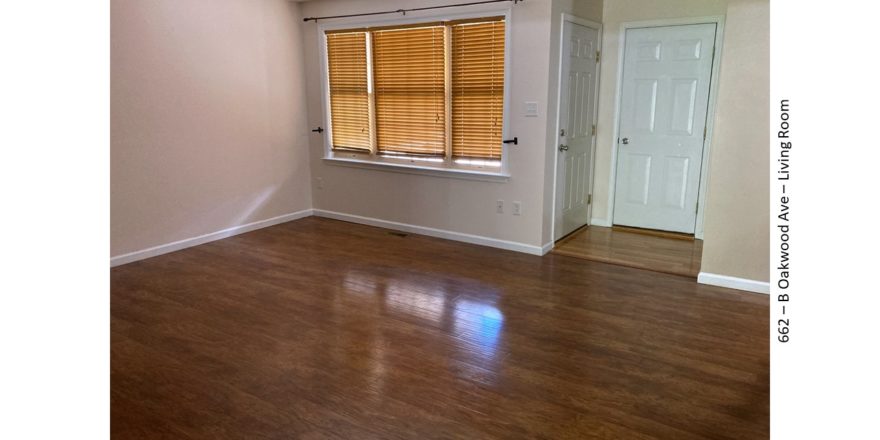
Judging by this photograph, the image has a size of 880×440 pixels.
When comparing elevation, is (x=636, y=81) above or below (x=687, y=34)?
below

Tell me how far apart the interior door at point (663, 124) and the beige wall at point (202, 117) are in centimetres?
348

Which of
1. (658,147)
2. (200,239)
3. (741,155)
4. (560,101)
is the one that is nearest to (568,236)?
(658,147)

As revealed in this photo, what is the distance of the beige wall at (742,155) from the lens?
11.6ft

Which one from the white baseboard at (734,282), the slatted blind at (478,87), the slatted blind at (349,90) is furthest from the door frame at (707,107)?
the slatted blind at (349,90)

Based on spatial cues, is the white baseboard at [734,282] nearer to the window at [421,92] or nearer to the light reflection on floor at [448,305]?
the light reflection on floor at [448,305]

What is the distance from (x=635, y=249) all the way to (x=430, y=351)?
2696mm

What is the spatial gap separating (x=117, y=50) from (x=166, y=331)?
237 cm

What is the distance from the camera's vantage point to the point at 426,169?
5.33m

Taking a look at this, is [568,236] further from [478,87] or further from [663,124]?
[478,87]

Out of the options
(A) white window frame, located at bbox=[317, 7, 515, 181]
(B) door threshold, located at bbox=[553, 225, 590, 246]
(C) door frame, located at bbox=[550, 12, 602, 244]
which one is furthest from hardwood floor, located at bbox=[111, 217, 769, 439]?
(A) white window frame, located at bbox=[317, 7, 515, 181]

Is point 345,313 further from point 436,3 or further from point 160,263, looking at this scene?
point 436,3

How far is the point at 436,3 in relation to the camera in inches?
191

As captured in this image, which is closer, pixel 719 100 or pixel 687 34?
pixel 719 100
